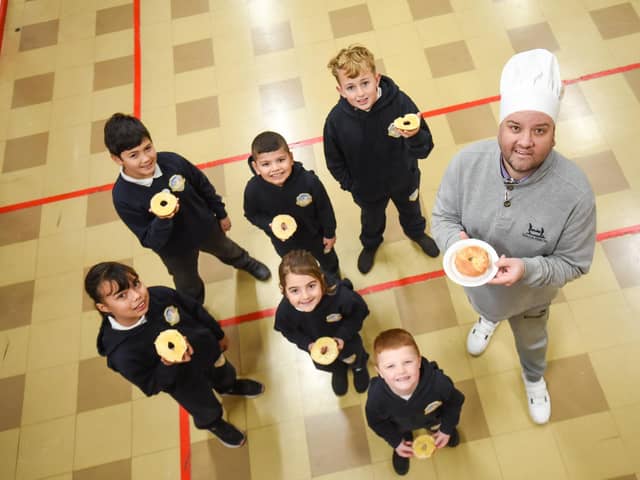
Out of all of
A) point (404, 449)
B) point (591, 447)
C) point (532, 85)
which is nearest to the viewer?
point (532, 85)

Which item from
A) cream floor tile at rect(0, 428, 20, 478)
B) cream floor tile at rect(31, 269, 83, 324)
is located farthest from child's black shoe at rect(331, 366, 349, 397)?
cream floor tile at rect(0, 428, 20, 478)

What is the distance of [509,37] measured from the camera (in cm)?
479

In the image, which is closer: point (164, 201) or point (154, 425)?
point (164, 201)

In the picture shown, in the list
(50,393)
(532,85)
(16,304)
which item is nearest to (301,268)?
(532,85)

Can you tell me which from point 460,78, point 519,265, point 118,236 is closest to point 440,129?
point 460,78

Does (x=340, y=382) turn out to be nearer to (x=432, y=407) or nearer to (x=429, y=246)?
(x=432, y=407)

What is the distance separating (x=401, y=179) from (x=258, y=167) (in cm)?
94

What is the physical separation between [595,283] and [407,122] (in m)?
1.95

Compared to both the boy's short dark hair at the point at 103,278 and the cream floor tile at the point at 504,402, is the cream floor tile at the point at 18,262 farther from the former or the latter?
the cream floor tile at the point at 504,402

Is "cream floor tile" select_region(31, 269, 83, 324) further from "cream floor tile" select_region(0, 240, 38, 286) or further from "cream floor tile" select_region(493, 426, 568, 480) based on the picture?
"cream floor tile" select_region(493, 426, 568, 480)

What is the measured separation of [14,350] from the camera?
3.96m

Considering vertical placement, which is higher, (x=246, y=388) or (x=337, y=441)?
(x=246, y=388)

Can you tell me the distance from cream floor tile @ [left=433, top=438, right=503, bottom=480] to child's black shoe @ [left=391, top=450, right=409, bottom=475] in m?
0.19

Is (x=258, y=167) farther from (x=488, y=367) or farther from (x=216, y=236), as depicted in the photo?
(x=488, y=367)
